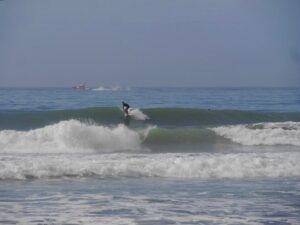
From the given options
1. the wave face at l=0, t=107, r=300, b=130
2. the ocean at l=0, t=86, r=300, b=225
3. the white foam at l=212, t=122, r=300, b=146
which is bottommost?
the ocean at l=0, t=86, r=300, b=225

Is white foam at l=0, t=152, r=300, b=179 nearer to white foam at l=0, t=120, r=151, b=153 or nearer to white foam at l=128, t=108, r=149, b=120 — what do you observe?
white foam at l=0, t=120, r=151, b=153

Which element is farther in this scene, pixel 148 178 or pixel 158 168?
pixel 158 168

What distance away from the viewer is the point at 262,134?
18969 millimetres

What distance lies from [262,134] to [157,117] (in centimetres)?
659

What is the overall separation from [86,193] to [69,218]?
1.65 m

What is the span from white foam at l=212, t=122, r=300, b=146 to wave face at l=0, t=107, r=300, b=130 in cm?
388

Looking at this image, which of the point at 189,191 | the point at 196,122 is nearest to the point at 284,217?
the point at 189,191

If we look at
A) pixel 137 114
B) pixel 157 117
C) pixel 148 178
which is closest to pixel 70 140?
pixel 148 178

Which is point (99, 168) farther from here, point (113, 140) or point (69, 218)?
point (113, 140)

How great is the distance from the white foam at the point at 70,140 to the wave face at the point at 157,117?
4742 millimetres

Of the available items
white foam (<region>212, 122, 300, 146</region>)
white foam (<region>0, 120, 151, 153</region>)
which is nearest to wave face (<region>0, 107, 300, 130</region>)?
white foam (<region>212, 122, 300, 146</region>)

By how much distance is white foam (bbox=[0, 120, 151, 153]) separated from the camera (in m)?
15.6

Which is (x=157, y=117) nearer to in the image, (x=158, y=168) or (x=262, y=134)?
(x=262, y=134)

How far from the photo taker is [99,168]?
1077 cm
